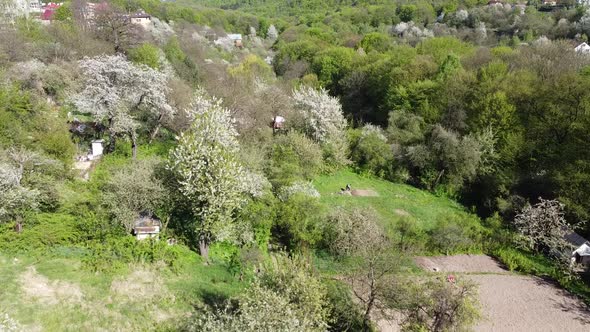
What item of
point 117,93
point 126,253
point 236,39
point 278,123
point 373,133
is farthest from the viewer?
point 236,39

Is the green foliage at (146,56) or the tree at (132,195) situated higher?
the green foliage at (146,56)

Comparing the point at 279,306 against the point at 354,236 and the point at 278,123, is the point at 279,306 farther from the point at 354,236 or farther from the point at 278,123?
the point at 278,123

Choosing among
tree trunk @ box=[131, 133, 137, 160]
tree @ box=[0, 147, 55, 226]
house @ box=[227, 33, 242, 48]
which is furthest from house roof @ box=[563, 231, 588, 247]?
house @ box=[227, 33, 242, 48]

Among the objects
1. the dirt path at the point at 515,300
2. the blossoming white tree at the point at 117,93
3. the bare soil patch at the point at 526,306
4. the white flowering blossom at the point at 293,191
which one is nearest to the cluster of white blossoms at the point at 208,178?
the white flowering blossom at the point at 293,191

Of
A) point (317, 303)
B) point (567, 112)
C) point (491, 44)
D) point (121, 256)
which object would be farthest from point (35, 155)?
point (491, 44)

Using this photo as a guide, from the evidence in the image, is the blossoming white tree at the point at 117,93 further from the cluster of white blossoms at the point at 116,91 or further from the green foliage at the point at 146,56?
the green foliage at the point at 146,56

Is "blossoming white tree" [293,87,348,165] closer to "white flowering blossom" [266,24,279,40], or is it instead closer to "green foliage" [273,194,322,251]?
"green foliage" [273,194,322,251]

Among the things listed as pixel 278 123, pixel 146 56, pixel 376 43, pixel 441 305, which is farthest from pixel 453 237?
pixel 376 43
